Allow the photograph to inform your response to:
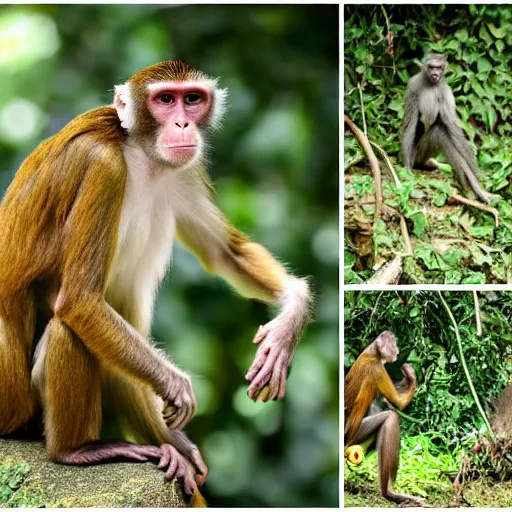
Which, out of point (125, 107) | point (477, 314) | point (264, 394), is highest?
point (125, 107)

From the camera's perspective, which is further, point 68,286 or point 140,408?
point 140,408

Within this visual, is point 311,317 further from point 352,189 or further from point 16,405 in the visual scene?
point 16,405

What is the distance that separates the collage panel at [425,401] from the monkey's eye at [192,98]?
3.44 feet

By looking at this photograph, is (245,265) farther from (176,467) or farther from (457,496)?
(457,496)

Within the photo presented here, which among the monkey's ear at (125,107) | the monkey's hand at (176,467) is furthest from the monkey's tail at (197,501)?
the monkey's ear at (125,107)

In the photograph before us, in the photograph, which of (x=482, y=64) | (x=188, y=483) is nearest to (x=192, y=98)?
(x=482, y=64)

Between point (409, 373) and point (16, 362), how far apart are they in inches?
64.6

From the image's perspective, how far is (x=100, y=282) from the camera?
3502 mm

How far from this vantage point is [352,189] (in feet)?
13.0

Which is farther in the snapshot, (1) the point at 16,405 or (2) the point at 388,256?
(2) the point at 388,256

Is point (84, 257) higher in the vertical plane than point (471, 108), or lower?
lower

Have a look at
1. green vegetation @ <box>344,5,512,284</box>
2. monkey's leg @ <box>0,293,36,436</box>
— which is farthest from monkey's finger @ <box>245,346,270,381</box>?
monkey's leg @ <box>0,293,36,436</box>

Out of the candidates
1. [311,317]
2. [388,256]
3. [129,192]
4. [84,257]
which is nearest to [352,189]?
[388,256]

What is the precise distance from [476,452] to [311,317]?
3.01ft
